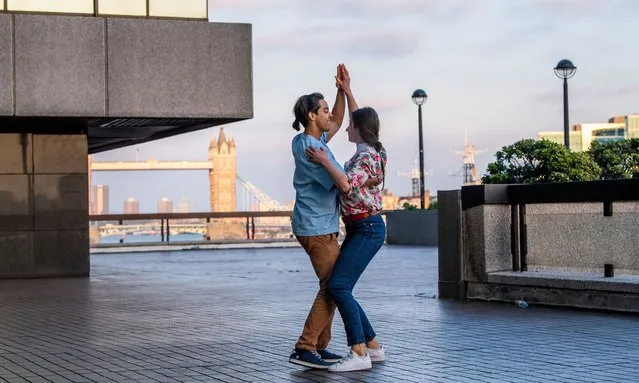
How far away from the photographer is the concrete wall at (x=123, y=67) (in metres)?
18.8

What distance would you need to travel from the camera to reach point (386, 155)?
823 centimetres

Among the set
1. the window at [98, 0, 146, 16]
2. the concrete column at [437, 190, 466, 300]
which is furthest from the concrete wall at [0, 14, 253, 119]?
the concrete column at [437, 190, 466, 300]

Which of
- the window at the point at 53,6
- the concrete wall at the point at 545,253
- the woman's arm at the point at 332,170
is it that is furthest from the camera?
the window at the point at 53,6

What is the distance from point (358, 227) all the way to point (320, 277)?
45 centimetres

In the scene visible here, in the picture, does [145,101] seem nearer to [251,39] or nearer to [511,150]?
[251,39]

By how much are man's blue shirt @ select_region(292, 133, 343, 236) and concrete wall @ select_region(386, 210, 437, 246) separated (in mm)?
24840

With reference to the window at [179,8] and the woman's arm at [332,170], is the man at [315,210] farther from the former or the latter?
the window at [179,8]

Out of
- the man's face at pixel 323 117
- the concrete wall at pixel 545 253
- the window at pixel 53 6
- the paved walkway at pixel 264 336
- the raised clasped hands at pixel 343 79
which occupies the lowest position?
the paved walkway at pixel 264 336

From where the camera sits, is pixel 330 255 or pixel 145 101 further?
pixel 145 101

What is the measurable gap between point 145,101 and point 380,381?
1239 centimetres

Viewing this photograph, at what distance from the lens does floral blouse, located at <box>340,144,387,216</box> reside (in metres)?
8.02

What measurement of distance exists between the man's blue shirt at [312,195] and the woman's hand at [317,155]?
0.45ft

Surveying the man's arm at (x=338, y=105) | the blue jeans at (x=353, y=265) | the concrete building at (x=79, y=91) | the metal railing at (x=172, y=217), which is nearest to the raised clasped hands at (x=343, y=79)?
the man's arm at (x=338, y=105)

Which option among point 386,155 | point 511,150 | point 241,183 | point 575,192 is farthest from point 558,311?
point 241,183
